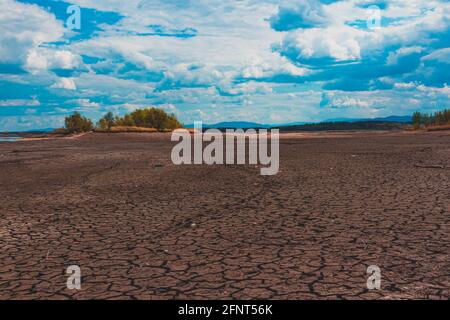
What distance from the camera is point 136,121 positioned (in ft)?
201

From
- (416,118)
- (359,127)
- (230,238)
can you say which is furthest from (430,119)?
(230,238)

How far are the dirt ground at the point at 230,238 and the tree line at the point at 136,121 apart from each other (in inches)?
1974

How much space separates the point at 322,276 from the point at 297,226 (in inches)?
75.4

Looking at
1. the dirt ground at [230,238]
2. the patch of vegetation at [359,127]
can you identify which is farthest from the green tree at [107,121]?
the patch of vegetation at [359,127]

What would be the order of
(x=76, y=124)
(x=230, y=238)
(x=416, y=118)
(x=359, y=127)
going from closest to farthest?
1. (x=230, y=238)
2. (x=76, y=124)
3. (x=416, y=118)
4. (x=359, y=127)

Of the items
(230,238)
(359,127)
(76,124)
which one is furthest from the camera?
(359,127)

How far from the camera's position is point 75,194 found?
8969mm

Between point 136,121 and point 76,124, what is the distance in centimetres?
864

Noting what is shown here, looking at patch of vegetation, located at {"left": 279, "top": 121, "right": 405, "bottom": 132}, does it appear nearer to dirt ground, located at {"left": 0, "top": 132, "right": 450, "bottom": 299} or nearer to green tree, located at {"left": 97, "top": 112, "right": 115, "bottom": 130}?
green tree, located at {"left": 97, "top": 112, "right": 115, "bottom": 130}

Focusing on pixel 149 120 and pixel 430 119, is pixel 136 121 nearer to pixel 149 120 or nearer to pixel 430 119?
pixel 149 120

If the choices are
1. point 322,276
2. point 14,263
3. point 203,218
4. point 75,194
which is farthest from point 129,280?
point 75,194

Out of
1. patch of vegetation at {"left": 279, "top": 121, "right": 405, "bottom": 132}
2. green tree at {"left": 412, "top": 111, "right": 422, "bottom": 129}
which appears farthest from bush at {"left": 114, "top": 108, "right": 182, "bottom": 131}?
patch of vegetation at {"left": 279, "top": 121, "right": 405, "bottom": 132}

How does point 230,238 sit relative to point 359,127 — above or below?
below

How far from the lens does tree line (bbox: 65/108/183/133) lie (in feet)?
192
